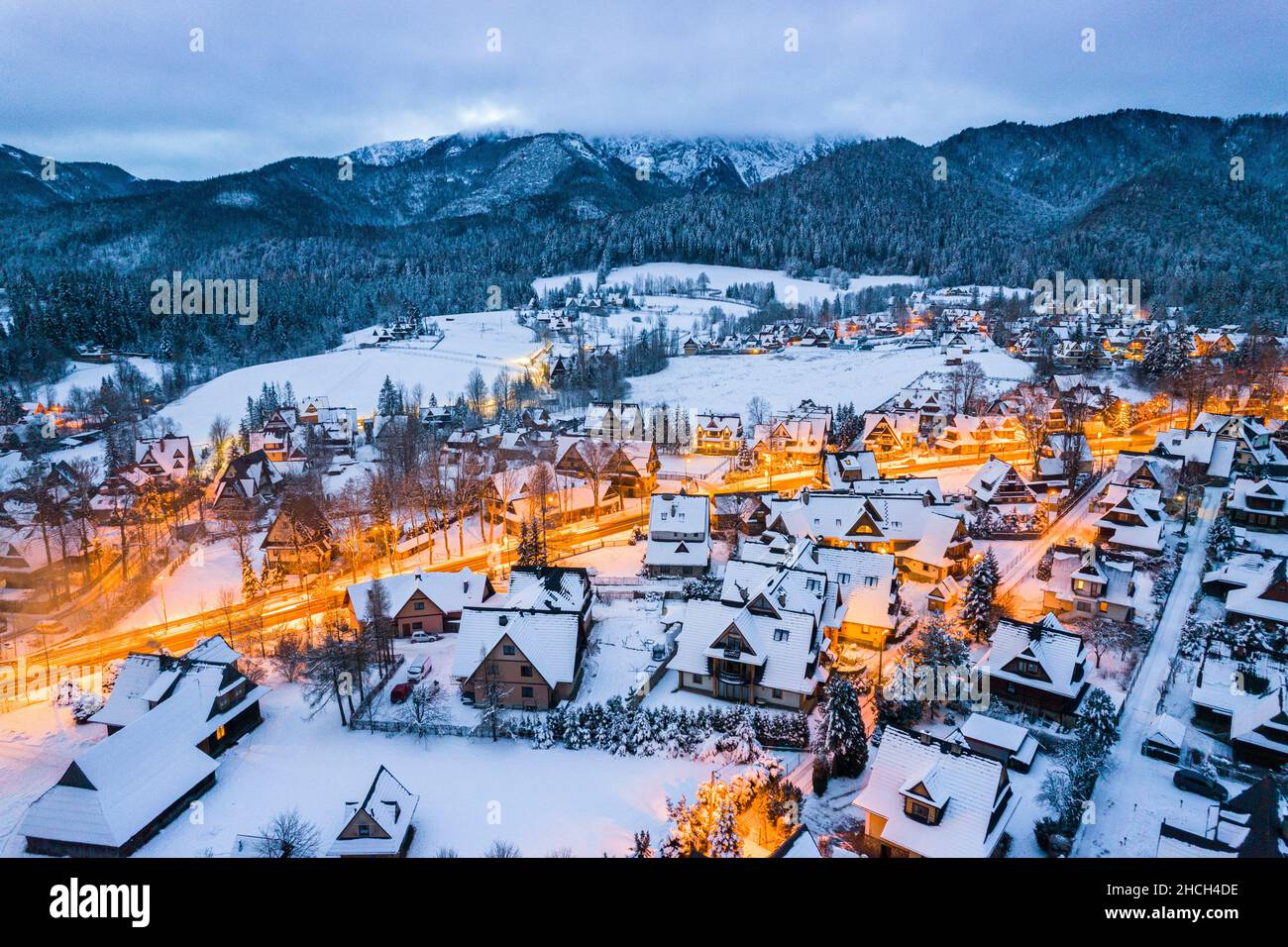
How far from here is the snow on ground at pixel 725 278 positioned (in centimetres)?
17212

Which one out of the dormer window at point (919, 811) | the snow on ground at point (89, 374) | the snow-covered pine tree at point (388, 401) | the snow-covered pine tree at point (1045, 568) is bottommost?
the dormer window at point (919, 811)

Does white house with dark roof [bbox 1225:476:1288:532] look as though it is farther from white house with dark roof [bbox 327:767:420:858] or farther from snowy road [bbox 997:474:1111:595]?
white house with dark roof [bbox 327:767:420:858]

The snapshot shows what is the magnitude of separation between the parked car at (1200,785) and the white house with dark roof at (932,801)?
682cm

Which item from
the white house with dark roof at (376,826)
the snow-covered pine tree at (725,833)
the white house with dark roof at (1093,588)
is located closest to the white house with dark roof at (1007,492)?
the white house with dark roof at (1093,588)

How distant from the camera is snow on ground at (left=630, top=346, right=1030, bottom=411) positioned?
9138 centimetres

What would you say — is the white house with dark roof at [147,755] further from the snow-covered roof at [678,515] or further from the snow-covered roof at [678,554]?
the snow-covered roof at [678,515]

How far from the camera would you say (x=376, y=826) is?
2308 cm

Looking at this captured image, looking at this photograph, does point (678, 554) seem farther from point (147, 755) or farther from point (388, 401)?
point (388, 401)

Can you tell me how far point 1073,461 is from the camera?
5525 centimetres

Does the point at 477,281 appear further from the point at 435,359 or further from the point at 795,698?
the point at 795,698

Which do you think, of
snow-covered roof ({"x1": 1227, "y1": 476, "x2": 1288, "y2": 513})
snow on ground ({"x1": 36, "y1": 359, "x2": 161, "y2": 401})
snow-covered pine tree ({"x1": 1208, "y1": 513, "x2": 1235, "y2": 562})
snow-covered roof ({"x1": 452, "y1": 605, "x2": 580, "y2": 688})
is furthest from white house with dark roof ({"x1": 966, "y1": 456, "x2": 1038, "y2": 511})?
snow on ground ({"x1": 36, "y1": 359, "x2": 161, "y2": 401})

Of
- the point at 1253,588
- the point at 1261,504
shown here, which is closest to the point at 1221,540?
the point at 1261,504
